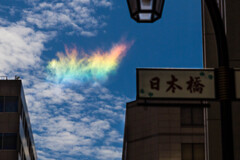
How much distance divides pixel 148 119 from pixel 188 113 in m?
4.85

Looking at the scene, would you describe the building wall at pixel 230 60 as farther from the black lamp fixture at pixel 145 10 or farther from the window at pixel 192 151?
the window at pixel 192 151

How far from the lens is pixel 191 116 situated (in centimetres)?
4409

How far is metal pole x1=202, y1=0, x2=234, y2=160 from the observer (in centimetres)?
727

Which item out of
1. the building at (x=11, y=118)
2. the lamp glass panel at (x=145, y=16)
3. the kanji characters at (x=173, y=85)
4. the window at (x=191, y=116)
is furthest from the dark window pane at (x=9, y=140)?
the lamp glass panel at (x=145, y=16)

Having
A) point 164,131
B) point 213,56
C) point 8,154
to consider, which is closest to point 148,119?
point 164,131

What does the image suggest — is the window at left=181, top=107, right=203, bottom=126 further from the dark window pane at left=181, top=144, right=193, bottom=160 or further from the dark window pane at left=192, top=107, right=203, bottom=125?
the dark window pane at left=181, top=144, right=193, bottom=160

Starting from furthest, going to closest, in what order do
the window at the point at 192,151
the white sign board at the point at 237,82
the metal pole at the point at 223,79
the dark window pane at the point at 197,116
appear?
1. the dark window pane at the point at 197,116
2. the window at the point at 192,151
3. the white sign board at the point at 237,82
4. the metal pole at the point at 223,79

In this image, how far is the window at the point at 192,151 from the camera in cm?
4216

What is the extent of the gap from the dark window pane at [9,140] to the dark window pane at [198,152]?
2584 cm

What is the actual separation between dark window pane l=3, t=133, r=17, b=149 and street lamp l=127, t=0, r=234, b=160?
5297 centimetres

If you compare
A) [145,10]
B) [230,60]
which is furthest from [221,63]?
[230,60]

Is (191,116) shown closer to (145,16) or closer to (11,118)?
(11,118)

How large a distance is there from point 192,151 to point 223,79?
36.1m

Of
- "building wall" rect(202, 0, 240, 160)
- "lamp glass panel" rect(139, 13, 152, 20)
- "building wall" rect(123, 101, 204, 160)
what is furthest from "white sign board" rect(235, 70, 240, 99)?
"building wall" rect(123, 101, 204, 160)
